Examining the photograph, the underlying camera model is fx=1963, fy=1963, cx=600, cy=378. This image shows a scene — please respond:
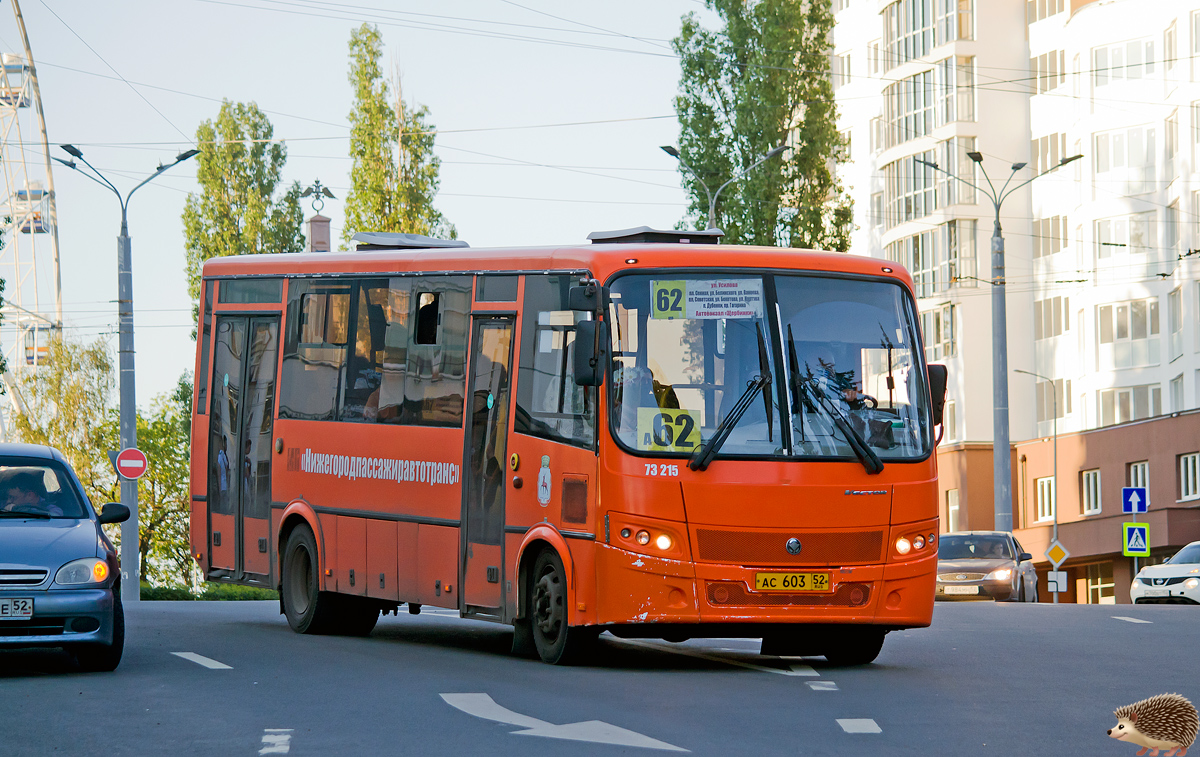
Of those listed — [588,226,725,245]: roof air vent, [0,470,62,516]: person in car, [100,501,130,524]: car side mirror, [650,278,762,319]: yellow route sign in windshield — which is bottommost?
[100,501,130,524]: car side mirror

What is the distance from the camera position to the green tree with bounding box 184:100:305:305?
2709 inches

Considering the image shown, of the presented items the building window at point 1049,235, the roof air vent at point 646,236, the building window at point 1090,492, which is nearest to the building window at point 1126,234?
the building window at point 1049,235

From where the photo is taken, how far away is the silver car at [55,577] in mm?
13023

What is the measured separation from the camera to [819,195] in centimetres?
5703

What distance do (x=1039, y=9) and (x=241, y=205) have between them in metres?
30.3

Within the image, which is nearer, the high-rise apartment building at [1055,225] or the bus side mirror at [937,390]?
the bus side mirror at [937,390]

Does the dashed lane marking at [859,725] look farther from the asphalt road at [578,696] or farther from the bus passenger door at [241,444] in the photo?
the bus passenger door at [241,444]

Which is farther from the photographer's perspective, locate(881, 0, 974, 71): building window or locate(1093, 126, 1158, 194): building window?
locate(881, 0, 974, 71): building window

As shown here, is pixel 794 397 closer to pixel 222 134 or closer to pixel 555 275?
pixel 555 275

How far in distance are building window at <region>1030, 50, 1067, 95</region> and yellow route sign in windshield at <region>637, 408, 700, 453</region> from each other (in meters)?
59.8

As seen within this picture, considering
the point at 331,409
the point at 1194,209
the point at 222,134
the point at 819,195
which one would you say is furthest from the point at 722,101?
the point at 331,409

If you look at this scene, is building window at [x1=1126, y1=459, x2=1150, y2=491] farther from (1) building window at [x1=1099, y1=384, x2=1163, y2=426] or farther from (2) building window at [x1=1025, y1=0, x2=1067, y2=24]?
(2) building window at [x1=1025, y1=0, x2=1067, y2=24]

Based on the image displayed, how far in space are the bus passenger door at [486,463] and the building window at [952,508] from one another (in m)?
56.3

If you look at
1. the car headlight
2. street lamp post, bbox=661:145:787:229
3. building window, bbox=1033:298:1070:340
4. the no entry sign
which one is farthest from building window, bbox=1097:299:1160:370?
the car headlight
